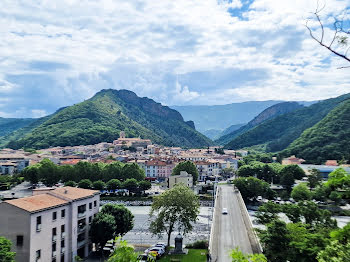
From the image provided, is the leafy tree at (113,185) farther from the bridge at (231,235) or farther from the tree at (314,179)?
the tree at (314,179)

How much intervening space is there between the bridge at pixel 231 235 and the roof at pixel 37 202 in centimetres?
1428

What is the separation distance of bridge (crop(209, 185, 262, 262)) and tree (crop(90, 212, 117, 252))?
9.95 metres

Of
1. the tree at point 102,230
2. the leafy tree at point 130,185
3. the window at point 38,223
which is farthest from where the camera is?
the leafy tree at point 130,185

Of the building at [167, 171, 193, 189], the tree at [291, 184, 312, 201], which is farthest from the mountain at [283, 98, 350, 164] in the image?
the building at [167, 171, 193, 189]

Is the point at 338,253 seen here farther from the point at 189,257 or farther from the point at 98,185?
the point at 98,185

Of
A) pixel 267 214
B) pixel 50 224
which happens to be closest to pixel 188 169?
pixel 267 214

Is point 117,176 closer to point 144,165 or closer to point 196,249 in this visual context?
point 144,165

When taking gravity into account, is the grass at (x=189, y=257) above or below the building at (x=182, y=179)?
below

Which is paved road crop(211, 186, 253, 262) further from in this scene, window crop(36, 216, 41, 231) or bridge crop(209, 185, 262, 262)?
window crop(36, 216, 41, 231)

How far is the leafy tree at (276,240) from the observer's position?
25.1 metres

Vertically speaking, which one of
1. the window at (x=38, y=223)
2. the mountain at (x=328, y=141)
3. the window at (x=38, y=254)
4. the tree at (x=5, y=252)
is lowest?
the window at (x=38, y=254)

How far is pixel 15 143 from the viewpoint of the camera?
174 meters

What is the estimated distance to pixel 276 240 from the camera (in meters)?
25.5

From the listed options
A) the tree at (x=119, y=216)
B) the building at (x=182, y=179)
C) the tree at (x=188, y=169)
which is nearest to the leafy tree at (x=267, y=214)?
the tree at (x=119, y=216)
